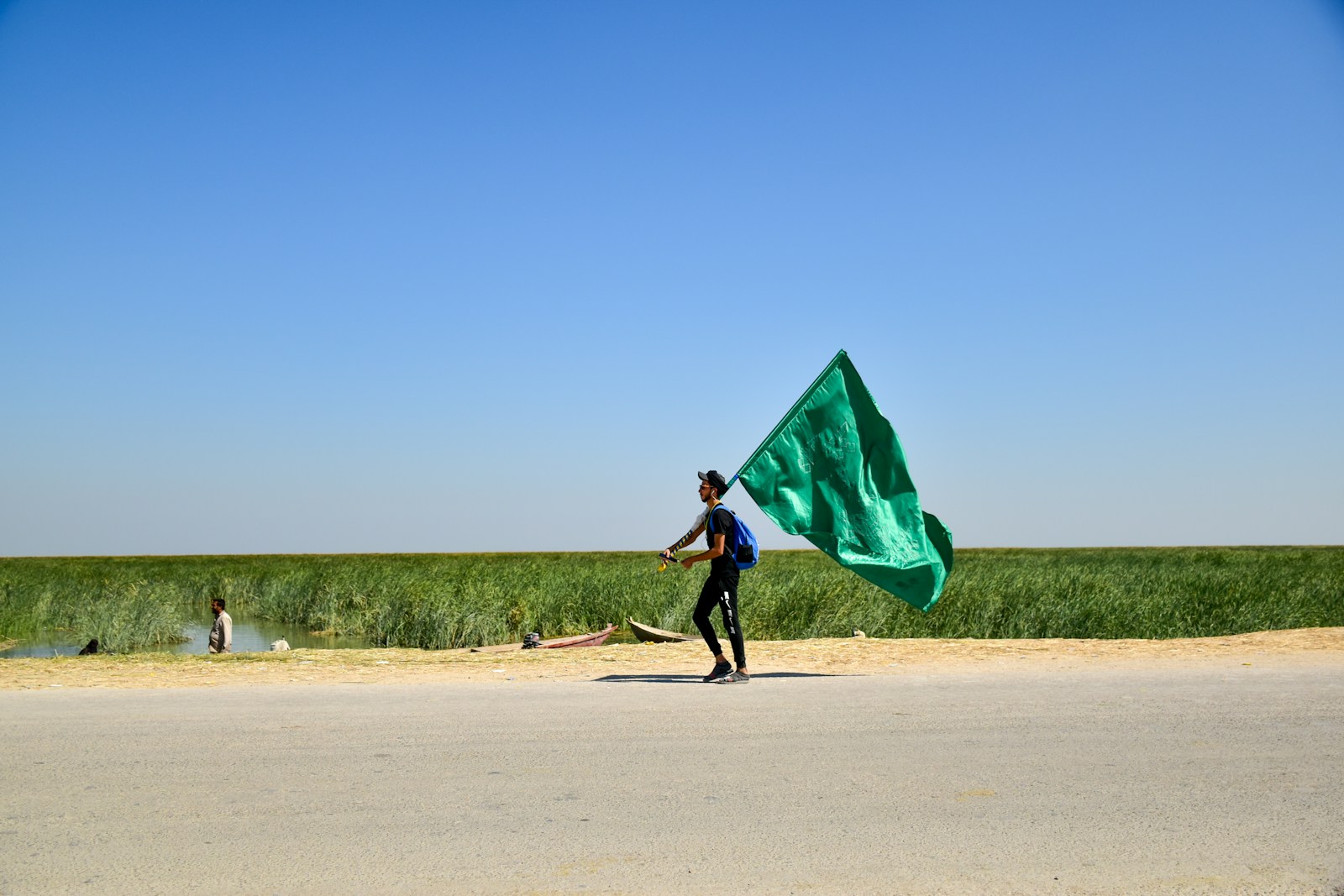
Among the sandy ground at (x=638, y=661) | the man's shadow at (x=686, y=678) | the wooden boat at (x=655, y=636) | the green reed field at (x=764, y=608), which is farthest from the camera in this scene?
the green reed field at (x=764, y=608)

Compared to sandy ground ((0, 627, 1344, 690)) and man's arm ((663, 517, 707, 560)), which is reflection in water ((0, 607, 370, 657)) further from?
man's arm ((663, 517, 707, 560))

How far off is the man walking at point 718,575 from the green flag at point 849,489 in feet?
2.34

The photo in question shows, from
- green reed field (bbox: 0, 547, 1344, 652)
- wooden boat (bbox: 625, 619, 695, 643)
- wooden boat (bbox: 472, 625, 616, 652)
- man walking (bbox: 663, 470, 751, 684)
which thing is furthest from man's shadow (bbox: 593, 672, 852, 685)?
green reed field (bbox: 0, 547, 1344, 652)

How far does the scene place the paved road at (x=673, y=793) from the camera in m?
4.43

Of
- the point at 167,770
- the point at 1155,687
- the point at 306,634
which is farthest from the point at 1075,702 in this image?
the point at 306,634

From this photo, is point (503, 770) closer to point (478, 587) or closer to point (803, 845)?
point (803, 845)

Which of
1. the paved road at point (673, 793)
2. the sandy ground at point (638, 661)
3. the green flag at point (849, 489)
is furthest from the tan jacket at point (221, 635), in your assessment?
the green flag at point (849, 489)

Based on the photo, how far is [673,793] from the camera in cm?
556

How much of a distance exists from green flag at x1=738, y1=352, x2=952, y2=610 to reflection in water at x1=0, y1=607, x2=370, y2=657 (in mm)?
11735

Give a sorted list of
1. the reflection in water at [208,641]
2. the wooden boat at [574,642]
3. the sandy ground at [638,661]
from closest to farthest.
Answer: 1. the sandy ground at [638,661]
2. the wooden boat at [574,642]
3. the reflection in water at [208,641]

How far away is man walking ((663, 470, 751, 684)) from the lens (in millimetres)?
9836

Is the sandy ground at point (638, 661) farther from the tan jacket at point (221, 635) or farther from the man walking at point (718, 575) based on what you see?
the tan jacket at point (221, 635)

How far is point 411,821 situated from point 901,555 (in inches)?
263

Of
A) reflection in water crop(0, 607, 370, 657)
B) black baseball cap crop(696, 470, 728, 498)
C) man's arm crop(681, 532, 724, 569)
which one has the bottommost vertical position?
reflection in water crop(0, 607, 370, 657)
